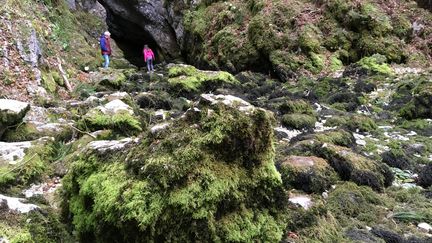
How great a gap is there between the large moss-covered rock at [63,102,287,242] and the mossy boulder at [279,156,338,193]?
70.2 inches

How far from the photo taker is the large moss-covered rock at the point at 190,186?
134 inches

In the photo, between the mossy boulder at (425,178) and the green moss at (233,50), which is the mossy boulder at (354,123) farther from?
the green moss at (233,50)

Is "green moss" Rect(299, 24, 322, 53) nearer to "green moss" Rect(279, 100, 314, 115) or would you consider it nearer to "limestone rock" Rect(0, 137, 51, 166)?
"green moss" Rect(279, 100, 314, 115)

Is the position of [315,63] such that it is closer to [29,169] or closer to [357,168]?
[357,168]

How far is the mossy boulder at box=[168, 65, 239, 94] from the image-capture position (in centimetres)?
1507

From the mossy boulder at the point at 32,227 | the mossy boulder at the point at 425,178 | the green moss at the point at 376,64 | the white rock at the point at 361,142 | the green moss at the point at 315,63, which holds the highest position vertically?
the mossy boulder at the point at 32,227

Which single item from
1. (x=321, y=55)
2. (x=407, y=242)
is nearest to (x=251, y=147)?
(x=407, y=242)

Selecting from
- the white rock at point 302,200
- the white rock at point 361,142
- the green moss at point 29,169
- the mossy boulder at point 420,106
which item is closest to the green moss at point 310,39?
the mossy boulder at point 420,106

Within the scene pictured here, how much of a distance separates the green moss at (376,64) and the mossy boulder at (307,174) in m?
11.6

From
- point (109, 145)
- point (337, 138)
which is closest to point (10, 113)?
point (109, 145)

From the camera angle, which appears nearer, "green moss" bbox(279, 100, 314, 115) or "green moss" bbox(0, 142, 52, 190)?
"green moss" bbox(0, 142, 52, 190)

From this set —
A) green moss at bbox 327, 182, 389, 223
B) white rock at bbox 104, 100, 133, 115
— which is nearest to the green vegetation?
white rock at bbox 104, 100, 133, 115

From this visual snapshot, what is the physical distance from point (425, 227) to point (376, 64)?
13.6m

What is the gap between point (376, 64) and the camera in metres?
17.2
